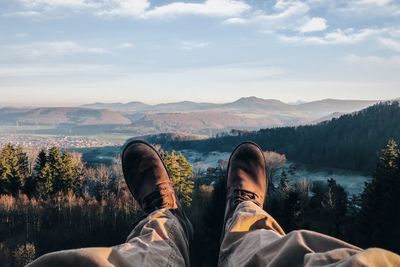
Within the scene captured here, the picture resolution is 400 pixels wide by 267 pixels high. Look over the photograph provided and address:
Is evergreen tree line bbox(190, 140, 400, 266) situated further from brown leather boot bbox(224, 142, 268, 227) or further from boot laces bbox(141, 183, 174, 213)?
boot laces bbox(141, 183, 174, 213)

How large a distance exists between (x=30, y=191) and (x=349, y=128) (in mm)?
81966

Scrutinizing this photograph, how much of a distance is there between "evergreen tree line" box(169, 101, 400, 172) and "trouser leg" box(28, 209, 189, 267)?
74.8m

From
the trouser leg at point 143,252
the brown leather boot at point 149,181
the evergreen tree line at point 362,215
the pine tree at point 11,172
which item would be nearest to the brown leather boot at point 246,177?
the brown leather boot at point 149,181

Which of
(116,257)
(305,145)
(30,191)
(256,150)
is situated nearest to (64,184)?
(30,191)

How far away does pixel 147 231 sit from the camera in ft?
11.2

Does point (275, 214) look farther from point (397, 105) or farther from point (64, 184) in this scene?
point (397, 105)

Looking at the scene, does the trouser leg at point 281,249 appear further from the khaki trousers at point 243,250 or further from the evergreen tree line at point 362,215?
the evergreen tree line at point 362,215

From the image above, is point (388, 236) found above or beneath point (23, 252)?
above

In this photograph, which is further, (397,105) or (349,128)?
(397,105)

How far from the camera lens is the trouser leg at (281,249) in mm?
1614

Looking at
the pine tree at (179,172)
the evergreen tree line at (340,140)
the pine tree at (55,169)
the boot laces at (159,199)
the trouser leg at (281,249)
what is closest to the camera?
the trouser leg at (281,249)

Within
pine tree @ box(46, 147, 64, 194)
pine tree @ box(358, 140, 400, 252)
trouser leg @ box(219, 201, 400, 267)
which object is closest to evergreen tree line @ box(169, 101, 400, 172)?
pine tree @ box(358, 140, 400, 252)

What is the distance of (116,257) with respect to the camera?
2.35 metres

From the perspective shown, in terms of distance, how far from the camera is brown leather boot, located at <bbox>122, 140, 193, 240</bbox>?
505cm
